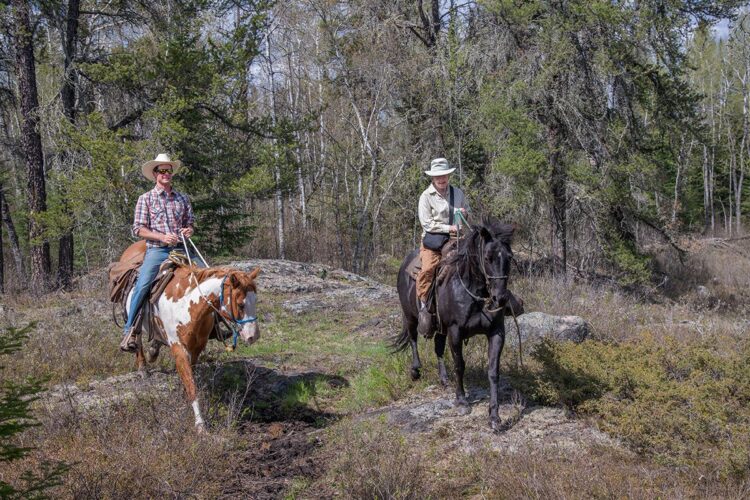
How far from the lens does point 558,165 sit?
16828mm

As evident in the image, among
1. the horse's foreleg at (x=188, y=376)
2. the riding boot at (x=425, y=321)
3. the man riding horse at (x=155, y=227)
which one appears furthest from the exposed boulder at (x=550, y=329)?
the man riding horse at (x=155, y=227)

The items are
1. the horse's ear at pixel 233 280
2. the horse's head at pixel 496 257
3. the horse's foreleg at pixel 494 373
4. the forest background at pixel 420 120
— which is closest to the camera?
the horse's head at pixel 496 257

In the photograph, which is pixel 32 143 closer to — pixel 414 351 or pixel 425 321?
pixel 414 351

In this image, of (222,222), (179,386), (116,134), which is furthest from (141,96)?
(179,386)

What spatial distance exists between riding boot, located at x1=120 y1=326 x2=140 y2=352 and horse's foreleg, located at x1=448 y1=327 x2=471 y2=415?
3.89 meters

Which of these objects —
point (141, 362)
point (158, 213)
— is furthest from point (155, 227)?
point (141, 362)

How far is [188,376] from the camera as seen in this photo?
21.1 ft

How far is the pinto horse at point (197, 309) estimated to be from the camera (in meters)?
6.31

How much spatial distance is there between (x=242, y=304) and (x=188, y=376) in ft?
3.32

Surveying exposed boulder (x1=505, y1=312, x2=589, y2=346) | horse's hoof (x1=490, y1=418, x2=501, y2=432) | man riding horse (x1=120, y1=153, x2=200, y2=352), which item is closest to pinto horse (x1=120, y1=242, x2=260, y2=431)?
man riding horse (x1=120, y1=153, x2=200, y2=352)

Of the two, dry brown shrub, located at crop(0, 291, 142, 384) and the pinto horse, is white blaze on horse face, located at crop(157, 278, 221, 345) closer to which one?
the pinto horse

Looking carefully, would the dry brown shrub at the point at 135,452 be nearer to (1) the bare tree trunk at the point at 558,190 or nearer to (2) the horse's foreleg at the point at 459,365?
(2) the horse's foreleg at the point at 459,365

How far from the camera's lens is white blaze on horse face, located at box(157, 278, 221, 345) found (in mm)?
6664

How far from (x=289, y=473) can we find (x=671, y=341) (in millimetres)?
5152
